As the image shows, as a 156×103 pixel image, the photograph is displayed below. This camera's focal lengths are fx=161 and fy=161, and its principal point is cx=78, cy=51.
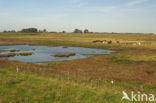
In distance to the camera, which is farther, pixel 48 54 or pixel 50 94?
pixel 48 54

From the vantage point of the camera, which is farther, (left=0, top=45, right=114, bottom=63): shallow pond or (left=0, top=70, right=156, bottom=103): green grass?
(left=0, top=45, right=114, bottom=63): shallow pond

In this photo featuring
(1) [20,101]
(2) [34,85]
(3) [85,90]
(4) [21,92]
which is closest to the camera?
(1) [20,101]

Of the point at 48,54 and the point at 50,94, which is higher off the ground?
the point at 50,94

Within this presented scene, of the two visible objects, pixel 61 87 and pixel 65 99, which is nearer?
pixel 65 99

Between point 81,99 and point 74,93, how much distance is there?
0.93 meters

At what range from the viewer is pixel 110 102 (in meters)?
9.16

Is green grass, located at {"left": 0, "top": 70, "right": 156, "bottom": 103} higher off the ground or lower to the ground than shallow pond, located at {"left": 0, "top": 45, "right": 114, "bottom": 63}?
higher

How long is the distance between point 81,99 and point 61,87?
7.74 ft

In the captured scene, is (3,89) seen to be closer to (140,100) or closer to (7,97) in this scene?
(7,97)

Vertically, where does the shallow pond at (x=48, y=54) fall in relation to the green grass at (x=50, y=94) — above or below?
below

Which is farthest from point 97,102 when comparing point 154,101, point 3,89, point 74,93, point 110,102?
point 3,89

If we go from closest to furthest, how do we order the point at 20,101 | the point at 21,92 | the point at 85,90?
1. the point at 20,101
2. the point at 21,92
3. the point at 85,90

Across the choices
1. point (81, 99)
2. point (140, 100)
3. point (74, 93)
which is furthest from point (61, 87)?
point (140, 100)

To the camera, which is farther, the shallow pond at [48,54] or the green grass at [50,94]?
the shallow pond at [48,54]
